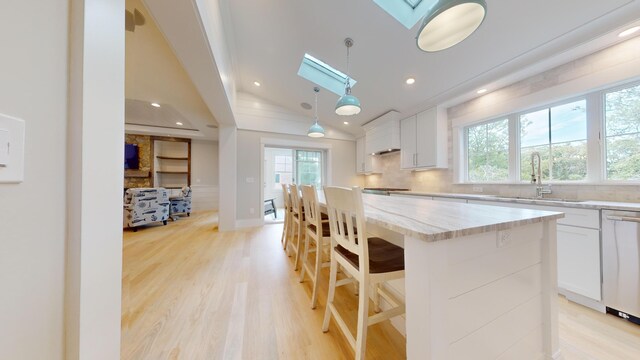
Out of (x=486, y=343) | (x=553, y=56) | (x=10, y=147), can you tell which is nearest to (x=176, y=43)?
(x=10, y=147)

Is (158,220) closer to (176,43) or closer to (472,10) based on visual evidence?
(176,43)

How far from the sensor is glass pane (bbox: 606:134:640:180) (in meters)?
1.80

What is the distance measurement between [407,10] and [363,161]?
3406 mm

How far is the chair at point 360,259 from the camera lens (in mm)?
1028

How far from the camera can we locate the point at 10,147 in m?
0.38

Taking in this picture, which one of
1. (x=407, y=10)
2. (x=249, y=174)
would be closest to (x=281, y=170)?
(x=249, y=174)

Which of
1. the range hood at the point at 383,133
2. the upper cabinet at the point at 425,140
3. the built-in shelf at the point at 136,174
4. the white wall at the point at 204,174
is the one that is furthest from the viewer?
the white wall at the point at 204,174

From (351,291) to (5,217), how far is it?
2012 mm

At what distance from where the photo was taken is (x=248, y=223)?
4.53 m

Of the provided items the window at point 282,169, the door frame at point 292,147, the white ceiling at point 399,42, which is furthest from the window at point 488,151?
the window at point 282,169

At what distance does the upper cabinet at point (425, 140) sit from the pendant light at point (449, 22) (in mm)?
2452

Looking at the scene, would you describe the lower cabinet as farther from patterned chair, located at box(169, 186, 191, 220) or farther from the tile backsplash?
patterned chair, located at box(169, 186, 191, 220)

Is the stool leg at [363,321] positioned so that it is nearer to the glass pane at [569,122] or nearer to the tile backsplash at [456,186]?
the tile backsplash at [456,186]

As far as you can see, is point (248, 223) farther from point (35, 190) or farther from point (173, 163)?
point (35, 190)
